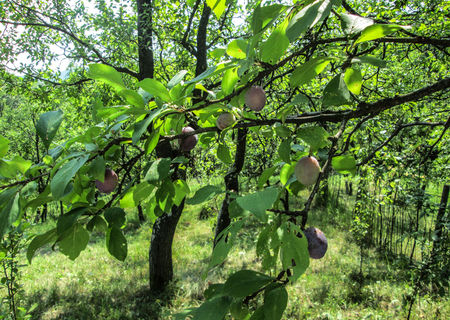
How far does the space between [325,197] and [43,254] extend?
8.35 meters

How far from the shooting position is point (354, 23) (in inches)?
16.6

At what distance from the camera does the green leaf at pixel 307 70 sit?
1.54ft

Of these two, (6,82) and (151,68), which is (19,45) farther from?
(151,68)

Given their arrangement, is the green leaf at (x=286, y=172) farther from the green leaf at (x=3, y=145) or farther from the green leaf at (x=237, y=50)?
the green leaf at (x=3, y=145)

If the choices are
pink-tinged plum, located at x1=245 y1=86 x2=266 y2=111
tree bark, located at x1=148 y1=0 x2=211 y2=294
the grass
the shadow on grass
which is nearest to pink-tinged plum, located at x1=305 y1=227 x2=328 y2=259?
pink-tinged plum, located at x1=245 y1=86 x2=266 y2=111

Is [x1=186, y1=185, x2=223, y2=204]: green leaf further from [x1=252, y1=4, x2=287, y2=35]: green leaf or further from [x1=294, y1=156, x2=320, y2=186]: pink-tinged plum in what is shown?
[x1=252, y1=4, x2=287, y2=35]: green leaf

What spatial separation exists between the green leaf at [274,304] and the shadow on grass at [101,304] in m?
4.07

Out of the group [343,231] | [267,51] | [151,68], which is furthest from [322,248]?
[343,231]

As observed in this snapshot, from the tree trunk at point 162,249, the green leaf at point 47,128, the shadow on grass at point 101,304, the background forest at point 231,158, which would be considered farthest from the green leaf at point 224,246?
the shadow on grass at point 101,304

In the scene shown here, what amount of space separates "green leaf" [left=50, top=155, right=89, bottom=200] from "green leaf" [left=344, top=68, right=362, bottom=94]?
520 mm

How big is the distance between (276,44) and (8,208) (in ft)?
1.85

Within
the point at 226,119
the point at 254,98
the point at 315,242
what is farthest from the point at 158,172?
the point at 315,242

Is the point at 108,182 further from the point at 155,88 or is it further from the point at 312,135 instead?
the point at 312,135

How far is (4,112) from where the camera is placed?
67.4 ft
